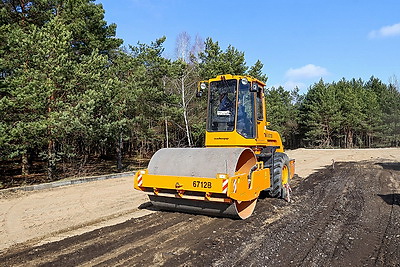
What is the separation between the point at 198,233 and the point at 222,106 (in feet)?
10.7

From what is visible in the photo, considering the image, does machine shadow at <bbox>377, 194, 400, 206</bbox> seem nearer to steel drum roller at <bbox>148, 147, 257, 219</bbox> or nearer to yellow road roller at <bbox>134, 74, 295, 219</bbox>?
yellow road roller at <bbox>134, 74, 295, 219</bbox>

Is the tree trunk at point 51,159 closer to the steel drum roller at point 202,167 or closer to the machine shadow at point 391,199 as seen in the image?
the steel drum roller at point 202,167

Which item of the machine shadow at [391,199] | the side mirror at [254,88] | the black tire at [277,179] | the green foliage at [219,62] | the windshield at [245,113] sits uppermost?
the green foliage at [219,62]

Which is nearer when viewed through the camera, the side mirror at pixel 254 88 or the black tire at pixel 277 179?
the side mirror at pixel 254 88

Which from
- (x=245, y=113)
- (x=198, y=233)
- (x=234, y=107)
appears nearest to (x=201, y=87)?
(x=234, y=107)

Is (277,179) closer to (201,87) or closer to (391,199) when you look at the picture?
(201,87)

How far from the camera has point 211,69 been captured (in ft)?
82.1

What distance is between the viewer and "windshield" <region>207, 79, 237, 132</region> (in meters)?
7.28

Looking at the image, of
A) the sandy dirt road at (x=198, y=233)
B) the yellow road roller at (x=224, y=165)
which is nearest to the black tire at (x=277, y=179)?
the yellow road roller at (x=224, y=165)

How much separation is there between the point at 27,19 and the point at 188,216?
53.1 ft

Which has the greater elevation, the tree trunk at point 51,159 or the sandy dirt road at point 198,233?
the tree trunk at point 51,159

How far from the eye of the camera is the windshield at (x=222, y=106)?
7.28m

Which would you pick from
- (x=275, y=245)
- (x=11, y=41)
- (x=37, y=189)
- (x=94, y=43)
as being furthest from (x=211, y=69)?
(x=275, y=245)

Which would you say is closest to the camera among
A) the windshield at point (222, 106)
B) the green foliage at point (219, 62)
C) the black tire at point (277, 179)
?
the windshield at point (222, 106)
